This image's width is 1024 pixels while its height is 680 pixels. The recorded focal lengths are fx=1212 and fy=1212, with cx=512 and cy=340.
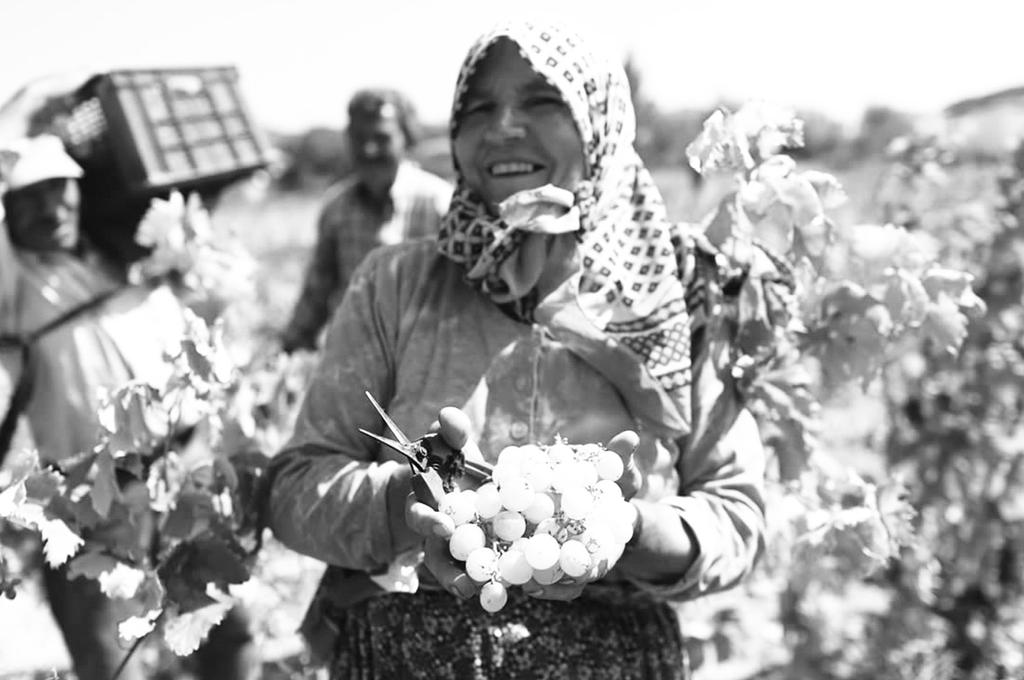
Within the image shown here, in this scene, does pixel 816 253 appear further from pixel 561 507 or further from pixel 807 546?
pixel 561 507

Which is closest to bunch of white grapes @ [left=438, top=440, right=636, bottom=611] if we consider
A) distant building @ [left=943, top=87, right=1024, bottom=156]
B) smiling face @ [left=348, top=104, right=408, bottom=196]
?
distant building @ [left=943, top=87, right=1024, bottom=156]

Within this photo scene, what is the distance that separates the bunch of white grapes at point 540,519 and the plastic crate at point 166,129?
2019mm

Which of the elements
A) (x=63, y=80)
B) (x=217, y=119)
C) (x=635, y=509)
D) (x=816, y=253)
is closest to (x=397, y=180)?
(x=217, y=119)

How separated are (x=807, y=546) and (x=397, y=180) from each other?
2.81 m

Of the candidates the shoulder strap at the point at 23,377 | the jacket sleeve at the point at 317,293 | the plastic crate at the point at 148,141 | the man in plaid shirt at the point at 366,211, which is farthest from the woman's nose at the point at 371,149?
the shoulder strap at the point at 23,377

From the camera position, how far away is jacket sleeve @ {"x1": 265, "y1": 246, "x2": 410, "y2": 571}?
1739 mm

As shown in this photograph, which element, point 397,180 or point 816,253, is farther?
point 397,180

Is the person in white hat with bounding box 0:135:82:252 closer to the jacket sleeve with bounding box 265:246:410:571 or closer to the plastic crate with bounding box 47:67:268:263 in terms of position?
the plastic crate with bounding box 47:67:268:263

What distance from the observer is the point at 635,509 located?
165 centimetres

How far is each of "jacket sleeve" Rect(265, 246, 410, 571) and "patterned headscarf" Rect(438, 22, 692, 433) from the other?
162 millimetres

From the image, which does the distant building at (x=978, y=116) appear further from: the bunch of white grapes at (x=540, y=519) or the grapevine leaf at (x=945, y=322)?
the bunch of white grapes at (x=540, y=519)

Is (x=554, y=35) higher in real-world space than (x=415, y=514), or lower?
higher

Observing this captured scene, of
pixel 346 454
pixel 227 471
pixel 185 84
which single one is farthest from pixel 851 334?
pixel 185 84

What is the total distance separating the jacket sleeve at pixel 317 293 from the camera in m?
4.63
